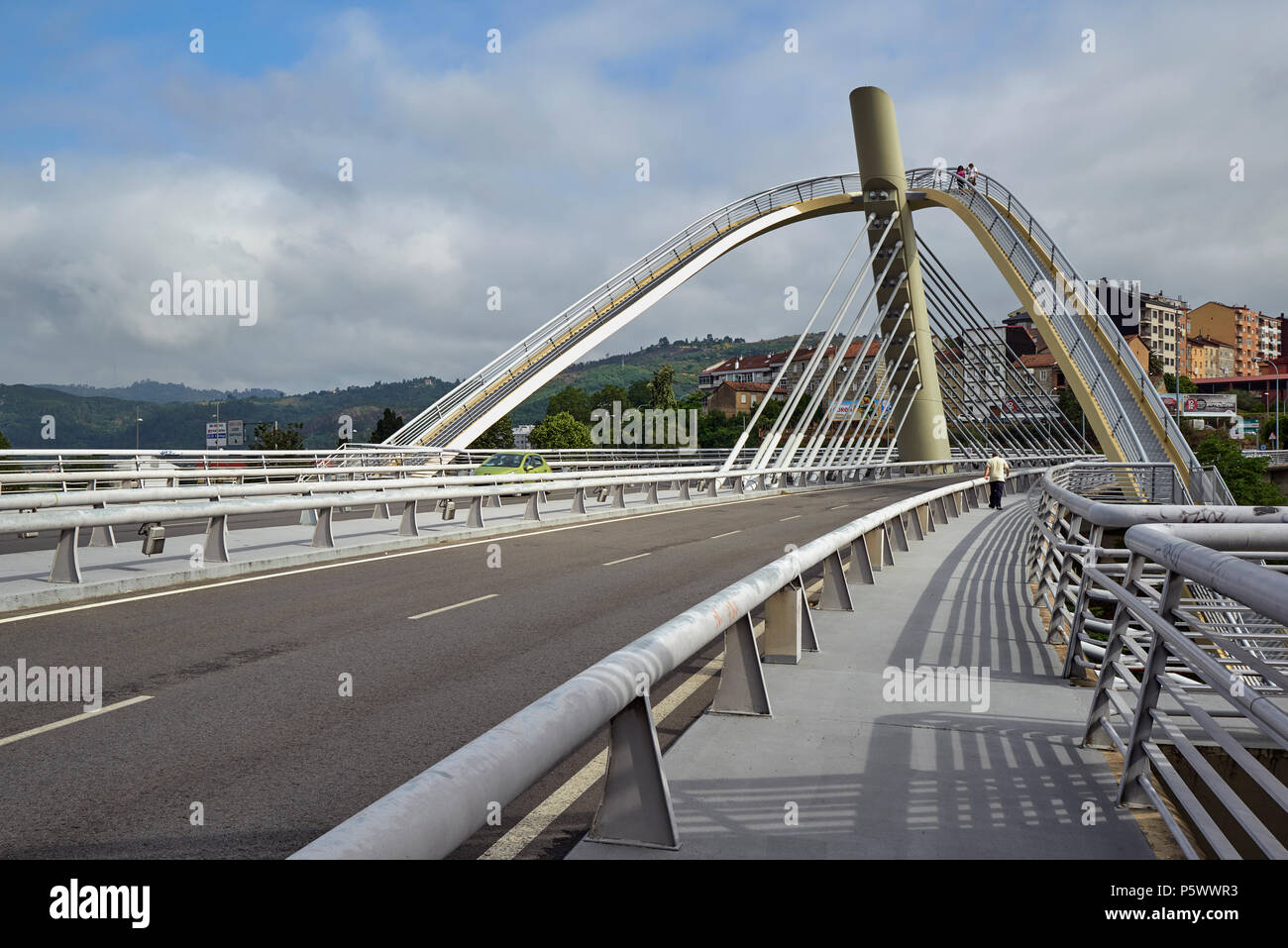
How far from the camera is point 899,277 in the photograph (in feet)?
151

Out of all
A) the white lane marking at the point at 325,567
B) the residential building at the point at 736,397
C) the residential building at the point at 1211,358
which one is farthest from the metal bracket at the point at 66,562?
the residential building at the point at 1211,358

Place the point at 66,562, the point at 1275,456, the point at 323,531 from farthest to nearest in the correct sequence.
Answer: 1. the point at 1275,456
2. the point at 323,531
3. the point at 66,562

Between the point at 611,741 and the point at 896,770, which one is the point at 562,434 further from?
the point at 611,741

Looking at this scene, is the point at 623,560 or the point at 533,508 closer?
the point at 623,560

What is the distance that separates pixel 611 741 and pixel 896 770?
175 centimetres

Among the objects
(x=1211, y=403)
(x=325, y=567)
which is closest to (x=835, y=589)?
(x=325, y=567)

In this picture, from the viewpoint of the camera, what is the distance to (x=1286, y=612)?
285 cm

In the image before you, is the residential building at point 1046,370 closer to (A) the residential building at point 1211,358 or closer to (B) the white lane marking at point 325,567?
(A) the residential building at point 1211,358

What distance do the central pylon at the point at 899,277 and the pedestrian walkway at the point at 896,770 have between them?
39.9m

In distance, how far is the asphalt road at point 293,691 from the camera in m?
4.56
